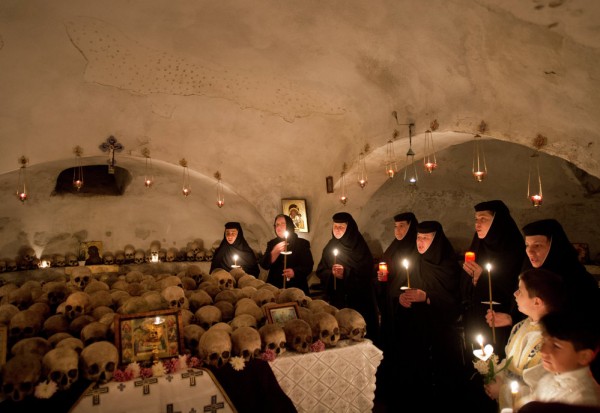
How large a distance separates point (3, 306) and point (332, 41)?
15.7 ft

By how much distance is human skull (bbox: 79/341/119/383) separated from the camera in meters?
2.91

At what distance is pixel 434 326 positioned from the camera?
16.5ft

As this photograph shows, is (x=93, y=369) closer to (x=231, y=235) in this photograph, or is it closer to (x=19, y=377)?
(x=19, y=377)

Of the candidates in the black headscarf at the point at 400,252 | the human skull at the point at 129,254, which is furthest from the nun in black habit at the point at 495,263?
the human skull at the point at 129,254

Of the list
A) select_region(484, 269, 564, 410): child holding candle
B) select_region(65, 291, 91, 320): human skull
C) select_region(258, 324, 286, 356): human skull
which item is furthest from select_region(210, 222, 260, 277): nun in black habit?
select_region(484, 269, 564, 410): child holding candle

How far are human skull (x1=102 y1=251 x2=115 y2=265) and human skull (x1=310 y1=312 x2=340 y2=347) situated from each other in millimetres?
7488

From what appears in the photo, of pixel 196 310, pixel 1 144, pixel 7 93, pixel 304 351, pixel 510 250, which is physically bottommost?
pixel 304 351

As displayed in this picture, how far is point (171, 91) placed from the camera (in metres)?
7.32

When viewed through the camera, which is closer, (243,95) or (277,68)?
(277,68)

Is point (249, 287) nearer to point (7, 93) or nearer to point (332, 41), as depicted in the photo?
point (332, 41)

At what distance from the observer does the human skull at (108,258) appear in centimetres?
977

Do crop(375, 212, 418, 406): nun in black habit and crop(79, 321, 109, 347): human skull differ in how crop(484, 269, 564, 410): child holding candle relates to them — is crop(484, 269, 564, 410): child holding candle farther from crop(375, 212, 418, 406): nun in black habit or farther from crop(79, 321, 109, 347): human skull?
crop(79, 321, 109, 347): human skull

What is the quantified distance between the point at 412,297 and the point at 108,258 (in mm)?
7268

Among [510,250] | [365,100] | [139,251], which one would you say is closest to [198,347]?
[510,250]
